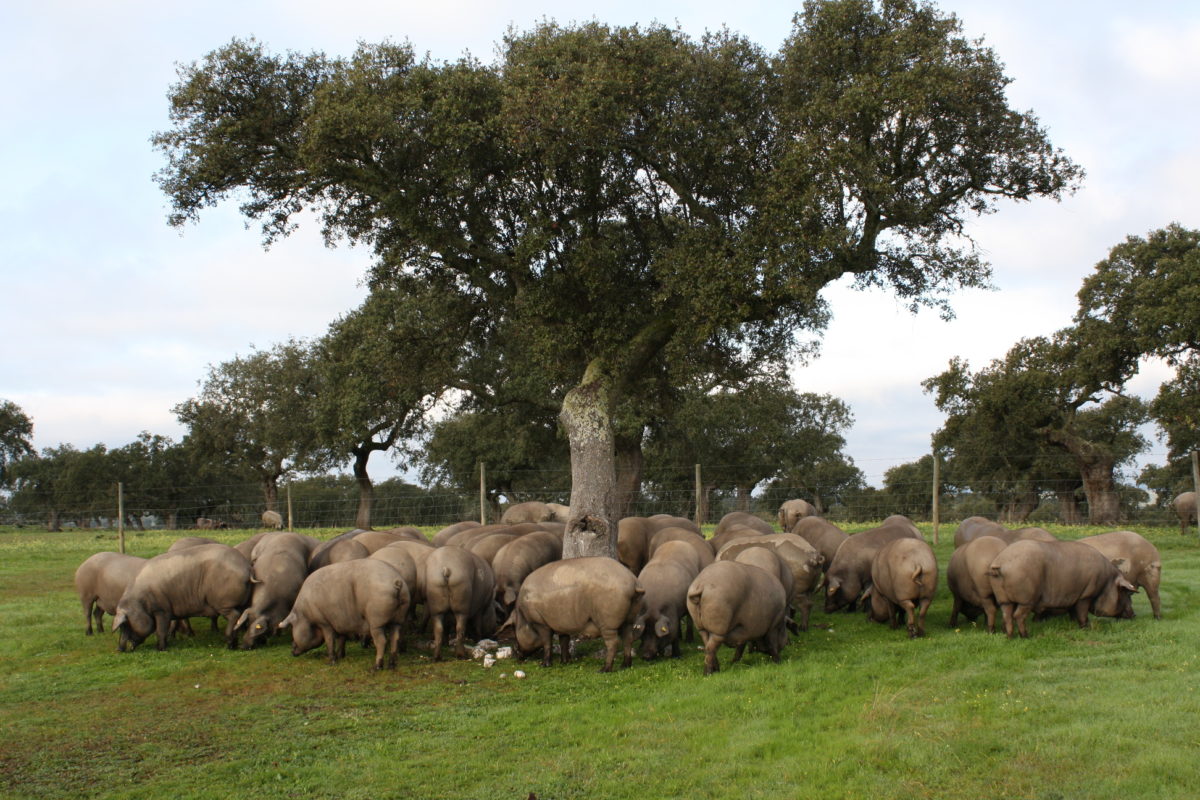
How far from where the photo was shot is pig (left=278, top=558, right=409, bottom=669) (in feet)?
36.4

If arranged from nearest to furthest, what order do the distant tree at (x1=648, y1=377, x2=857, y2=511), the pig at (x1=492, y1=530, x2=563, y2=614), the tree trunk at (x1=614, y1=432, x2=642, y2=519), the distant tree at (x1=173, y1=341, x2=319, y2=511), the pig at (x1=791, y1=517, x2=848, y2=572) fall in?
the pig at (x1=492, y1=530, x2=563, y2=614) < the pig at (x1=791, y1=517, x2=848, y2=572) < the tree trunk at (x1=614, y1=432, x2=642, y2=519) < the distant tree at (x1=648, y1=377, x2=857, y2=511) < the distant tree at (x1=173, y1=341, x2=319, y2=511)

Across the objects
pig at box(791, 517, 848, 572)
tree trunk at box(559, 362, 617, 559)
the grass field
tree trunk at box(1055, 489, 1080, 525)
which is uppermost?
tree trunk at box(559, 362, 617, 559)

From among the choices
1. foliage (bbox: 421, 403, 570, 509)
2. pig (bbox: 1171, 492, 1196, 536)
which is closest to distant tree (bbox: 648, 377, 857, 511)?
foliage (bbox: 421, 403, 570, 509)

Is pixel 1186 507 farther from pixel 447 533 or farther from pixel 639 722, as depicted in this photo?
pixel 639 722

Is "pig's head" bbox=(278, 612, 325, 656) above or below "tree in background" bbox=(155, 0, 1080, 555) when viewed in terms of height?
below

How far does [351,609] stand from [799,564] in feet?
20.1

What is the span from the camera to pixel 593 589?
1088 centimetres

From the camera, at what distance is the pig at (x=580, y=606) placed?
10.8m

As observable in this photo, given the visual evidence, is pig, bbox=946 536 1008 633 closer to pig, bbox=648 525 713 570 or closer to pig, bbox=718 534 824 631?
pig, bbox=718 534 824 631

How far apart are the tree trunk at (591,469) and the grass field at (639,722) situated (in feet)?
6.65

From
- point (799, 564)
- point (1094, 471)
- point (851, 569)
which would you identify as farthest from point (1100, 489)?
point (799, 564)

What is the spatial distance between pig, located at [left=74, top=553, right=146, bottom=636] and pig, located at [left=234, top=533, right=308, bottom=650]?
1.77 metres

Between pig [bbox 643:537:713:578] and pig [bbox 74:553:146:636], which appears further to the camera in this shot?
pig [bbox 74:553:146:636]

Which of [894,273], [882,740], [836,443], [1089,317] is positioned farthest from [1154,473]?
[882,740]
